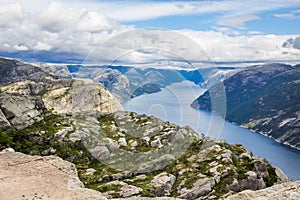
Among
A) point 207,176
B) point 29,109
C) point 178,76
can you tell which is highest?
point 178,76

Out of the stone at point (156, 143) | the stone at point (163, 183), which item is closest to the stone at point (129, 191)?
the stone at point (163, 183)

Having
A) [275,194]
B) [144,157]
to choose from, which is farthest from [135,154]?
[275,194]

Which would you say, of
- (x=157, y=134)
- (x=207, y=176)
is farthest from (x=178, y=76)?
(x=157, y=134)

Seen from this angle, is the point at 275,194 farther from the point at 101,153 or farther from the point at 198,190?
the point at 101,153

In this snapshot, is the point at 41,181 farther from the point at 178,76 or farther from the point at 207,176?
the point at 207,176

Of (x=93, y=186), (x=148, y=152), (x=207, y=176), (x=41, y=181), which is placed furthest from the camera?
(x=148, y=152)

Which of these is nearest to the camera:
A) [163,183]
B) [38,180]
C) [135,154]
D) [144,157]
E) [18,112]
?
[38,180]

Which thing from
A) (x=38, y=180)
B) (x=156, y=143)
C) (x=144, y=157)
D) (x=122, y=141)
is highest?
(x=38, y=180)
